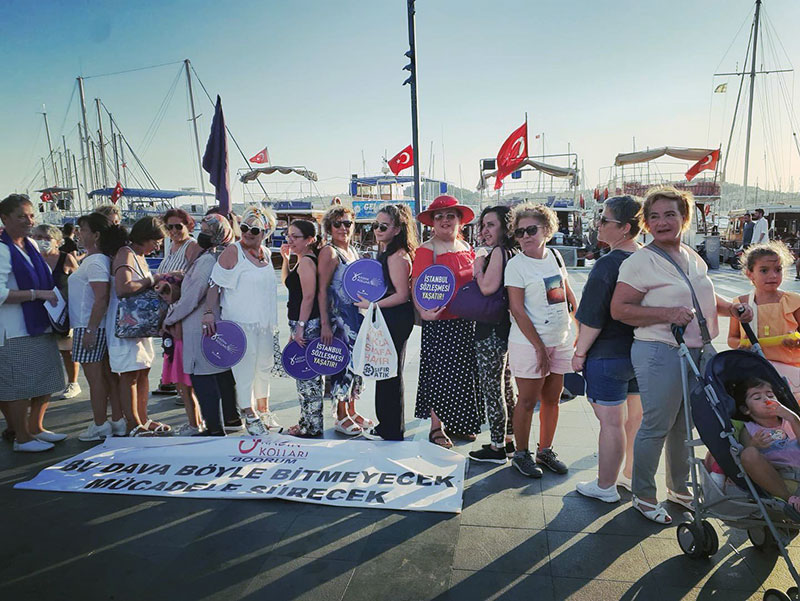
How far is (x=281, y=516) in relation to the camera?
9.98ft

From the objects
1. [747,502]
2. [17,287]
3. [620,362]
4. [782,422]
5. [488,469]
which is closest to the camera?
[747,502]

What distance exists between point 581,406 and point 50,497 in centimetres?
425

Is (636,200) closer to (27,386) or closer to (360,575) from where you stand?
(360,575)

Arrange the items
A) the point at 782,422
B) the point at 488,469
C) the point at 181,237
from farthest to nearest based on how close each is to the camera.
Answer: the point at 181,237 → the point at 488,469 → the point at 782,422

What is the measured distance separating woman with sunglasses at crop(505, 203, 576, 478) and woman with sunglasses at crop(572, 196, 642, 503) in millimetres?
321

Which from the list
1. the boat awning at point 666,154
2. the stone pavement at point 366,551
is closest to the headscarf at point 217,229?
the stone pavement at point 366,551

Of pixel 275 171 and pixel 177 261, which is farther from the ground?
pixel 275 171

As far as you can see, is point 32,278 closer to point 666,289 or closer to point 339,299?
point 339,299

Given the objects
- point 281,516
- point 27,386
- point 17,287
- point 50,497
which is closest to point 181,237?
point 17,287

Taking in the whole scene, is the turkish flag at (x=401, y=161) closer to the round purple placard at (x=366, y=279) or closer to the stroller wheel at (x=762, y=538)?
the round purple placard at (x=366, y=279)

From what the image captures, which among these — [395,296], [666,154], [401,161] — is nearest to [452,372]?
[395,296]

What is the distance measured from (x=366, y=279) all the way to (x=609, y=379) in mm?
1781

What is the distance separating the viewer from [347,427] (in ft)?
14.1

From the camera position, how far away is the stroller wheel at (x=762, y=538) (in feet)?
8.28
